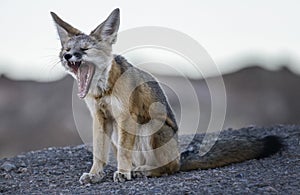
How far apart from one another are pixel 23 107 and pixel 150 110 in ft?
68.4

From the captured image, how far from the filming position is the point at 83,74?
884 centimetres

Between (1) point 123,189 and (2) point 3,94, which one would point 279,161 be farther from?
(2) point 3,94

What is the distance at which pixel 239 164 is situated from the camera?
9484mm

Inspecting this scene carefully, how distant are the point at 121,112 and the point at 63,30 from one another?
153cm

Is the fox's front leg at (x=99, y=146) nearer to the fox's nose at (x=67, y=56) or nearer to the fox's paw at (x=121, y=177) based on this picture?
the fox's paw at (x=121, y=177)

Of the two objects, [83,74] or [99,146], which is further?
[99,146]

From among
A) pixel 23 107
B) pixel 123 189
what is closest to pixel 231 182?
pixel 123 189

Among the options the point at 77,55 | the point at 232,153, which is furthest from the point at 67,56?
the point at 232,153

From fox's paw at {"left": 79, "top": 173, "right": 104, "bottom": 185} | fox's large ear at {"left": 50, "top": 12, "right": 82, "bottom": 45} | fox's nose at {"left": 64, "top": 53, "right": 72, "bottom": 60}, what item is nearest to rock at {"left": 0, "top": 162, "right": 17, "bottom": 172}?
fox's paw at {"left": 79, "top": 173, "right": 104, "bottom": 185}

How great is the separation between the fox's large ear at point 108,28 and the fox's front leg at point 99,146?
3.87 feet

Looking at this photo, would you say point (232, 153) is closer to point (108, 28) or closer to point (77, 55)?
point (108, 28)

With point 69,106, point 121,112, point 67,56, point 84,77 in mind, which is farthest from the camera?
point 69,106

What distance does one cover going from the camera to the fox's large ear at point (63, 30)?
29.9 feet

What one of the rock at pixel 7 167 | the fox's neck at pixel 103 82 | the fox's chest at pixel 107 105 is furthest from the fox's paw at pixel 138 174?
the rock at pixel 7 167
